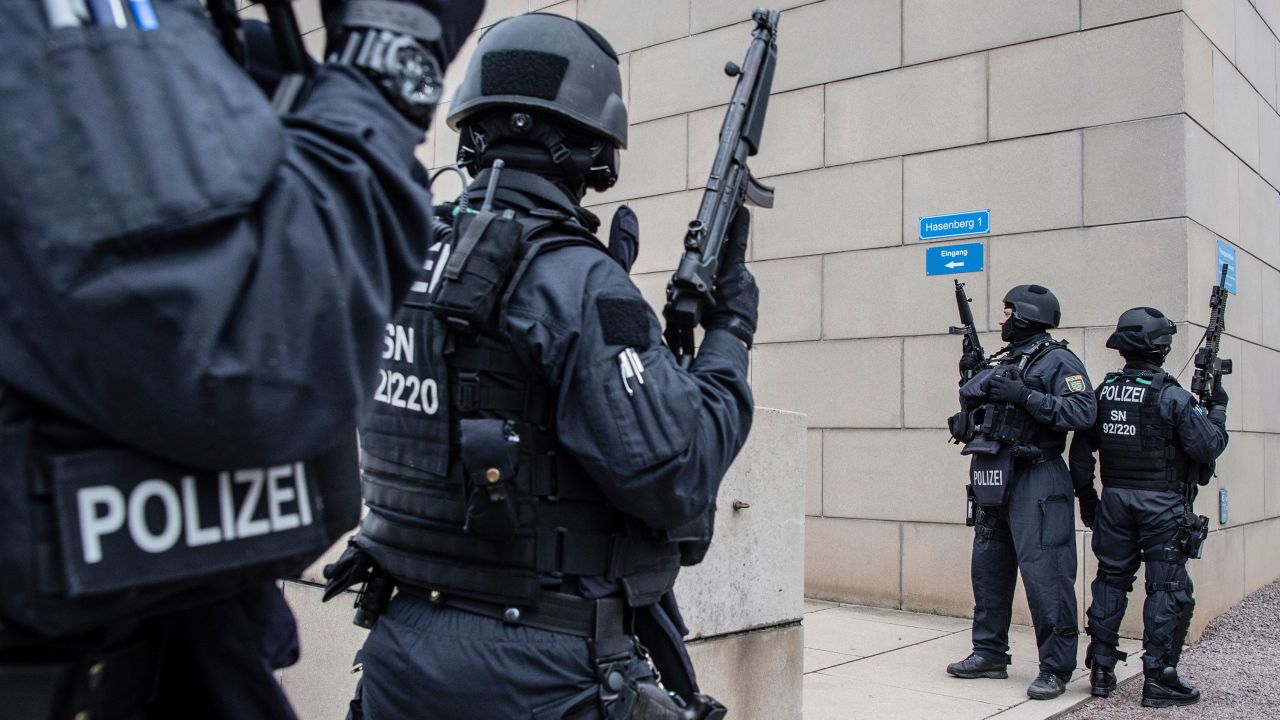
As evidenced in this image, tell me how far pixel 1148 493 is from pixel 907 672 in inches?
68.2

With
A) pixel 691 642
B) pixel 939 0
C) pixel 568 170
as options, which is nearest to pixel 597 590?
pixel 568 170

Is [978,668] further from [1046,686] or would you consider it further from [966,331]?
[966,331]

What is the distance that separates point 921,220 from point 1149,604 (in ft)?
10.4

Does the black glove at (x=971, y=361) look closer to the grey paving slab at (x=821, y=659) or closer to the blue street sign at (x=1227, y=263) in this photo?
the grey paving slab at (x=821, y=659)

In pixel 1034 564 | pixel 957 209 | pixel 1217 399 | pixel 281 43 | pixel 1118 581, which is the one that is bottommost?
pixel 1118 581

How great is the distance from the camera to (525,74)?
7.36 feet

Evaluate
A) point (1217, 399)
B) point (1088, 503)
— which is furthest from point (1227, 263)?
point (1088, 503)

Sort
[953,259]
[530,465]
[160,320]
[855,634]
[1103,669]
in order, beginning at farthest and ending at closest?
[953,259], [855,634], [1103,669], [530,465], [160,320]

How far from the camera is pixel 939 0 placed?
7.81m

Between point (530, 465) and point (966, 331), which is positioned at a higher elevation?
point (966, 331)

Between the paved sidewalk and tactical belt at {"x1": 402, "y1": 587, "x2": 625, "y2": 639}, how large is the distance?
3.30m

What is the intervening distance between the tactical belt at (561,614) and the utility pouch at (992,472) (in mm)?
4515

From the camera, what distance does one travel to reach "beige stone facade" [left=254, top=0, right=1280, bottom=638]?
7.00 m

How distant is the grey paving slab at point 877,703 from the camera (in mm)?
5070
